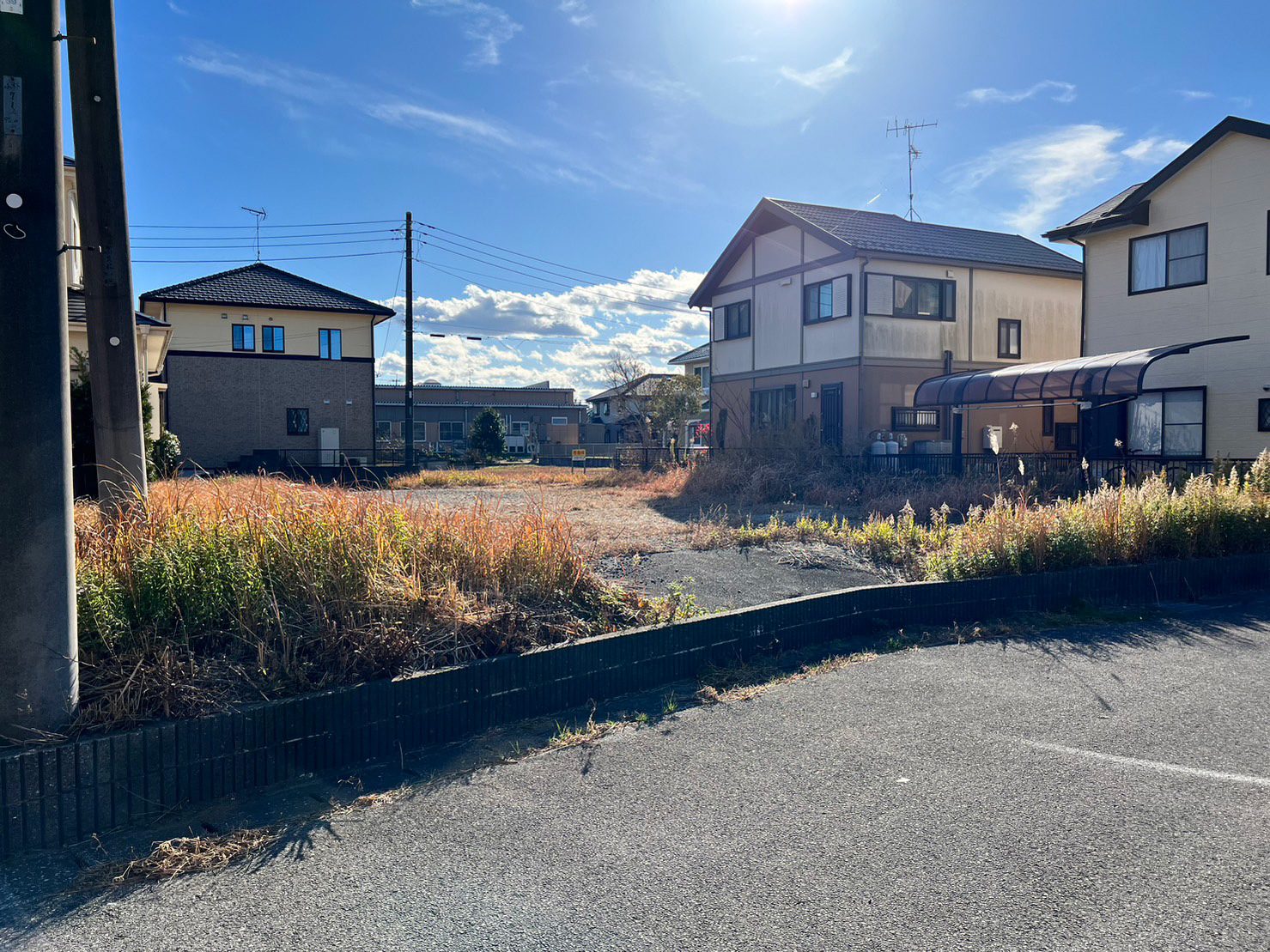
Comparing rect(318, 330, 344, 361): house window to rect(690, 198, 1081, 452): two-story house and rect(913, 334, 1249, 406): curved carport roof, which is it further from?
rect(913, 334, 1249, 406): curved carport roof

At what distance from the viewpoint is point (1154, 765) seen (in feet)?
13.4

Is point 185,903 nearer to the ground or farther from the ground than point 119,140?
nearer to the ground

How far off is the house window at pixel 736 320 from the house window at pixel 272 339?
17.9m

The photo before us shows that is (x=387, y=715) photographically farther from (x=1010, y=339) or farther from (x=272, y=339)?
(x=272, y=339)

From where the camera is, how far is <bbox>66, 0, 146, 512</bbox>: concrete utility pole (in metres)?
5.18

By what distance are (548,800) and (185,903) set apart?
1.41 m

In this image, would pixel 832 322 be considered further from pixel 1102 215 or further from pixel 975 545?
pixel 975 545

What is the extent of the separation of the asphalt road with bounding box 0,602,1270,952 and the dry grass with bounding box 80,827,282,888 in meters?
0.08

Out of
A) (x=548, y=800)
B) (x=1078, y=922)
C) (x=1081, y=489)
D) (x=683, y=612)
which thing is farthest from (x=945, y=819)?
(x=1081, y=489)

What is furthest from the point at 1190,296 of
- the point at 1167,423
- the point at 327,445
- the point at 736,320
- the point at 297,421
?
the point at 297,421

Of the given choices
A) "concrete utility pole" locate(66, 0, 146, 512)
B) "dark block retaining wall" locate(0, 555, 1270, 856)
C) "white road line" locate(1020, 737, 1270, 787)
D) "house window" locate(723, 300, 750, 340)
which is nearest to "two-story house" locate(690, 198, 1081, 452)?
"house window" locate(723, 300, 750, 340)

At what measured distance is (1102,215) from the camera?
58.7 feet

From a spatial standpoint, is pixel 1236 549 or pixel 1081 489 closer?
pixel 1236 549

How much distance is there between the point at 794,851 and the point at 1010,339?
23.6 metres
